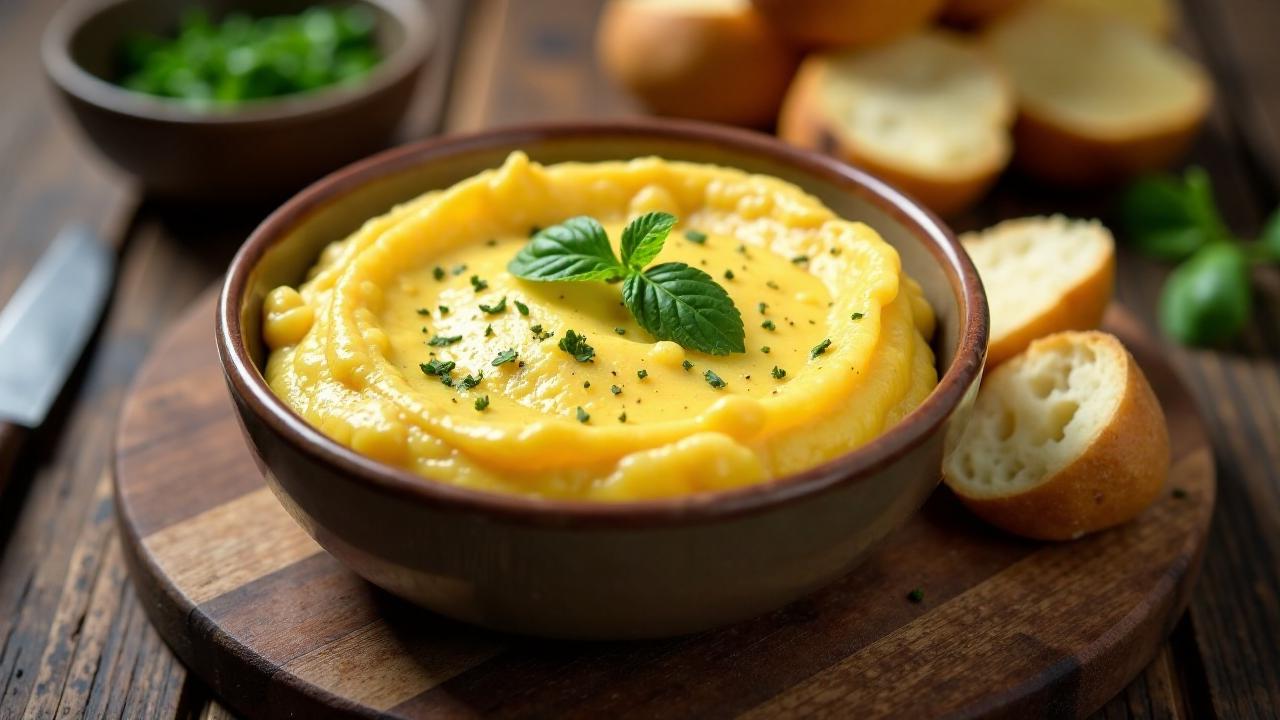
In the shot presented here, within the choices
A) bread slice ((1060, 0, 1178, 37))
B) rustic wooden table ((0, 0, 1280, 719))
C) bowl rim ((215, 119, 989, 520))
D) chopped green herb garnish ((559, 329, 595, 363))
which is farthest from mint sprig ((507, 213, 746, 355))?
bread slice ((1060, 0, 1178, 37))

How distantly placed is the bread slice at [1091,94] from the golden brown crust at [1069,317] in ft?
4.53

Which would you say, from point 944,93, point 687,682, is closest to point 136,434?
point 687,682

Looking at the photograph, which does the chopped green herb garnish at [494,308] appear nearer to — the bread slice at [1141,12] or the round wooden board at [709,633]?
the round wooden board at [709,633]

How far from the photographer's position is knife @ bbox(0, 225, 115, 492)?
3.55 meters

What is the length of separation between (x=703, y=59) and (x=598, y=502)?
2.85 m

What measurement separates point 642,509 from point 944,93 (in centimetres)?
301

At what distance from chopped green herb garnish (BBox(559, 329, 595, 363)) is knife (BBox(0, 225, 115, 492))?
66.4 inches

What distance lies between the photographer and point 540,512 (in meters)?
2.34

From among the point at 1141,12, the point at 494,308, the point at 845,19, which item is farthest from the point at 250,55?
the point at 1141,12

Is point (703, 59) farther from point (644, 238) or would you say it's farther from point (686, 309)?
point (686, 309)

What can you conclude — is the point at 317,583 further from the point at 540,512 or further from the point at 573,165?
the point at 573,165

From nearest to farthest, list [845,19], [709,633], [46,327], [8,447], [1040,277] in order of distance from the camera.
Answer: [709,633]
[8,447]
[1040,277]
[46,327]
[845,19]

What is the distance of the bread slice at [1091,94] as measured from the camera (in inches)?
193

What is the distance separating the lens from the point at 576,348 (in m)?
2.86
